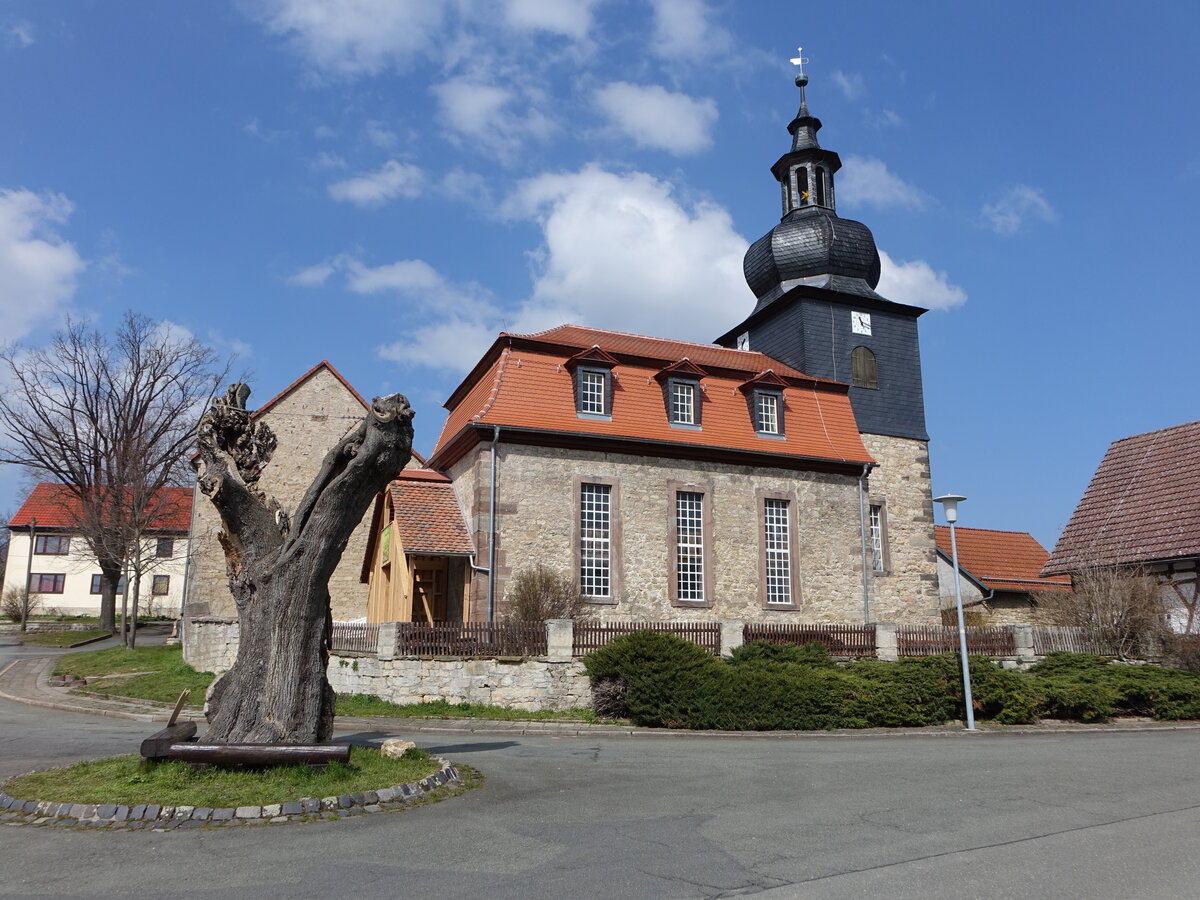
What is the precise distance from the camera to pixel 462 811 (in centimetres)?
782

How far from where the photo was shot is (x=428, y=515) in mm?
21359

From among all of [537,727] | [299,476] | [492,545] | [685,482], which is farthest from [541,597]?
[299,476]

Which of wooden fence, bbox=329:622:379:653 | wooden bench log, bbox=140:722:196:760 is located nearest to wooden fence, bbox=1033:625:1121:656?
wooden fence, bbox=329:622:379:653

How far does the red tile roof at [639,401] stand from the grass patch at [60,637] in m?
20.0

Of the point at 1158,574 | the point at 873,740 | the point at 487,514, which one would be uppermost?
the point at 487,514

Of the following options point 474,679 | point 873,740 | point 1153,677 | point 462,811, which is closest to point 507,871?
point 462,811

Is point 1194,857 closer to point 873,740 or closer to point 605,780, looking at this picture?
point 605,780

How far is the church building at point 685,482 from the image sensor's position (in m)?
21.3

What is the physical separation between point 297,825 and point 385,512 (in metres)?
17.1

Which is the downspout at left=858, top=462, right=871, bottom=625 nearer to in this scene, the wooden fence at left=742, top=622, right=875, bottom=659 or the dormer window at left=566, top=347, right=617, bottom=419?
the wooden fence at left=742, top=622, right=875, bottom=659

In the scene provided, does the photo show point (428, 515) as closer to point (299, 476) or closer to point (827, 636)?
point (827, 636)

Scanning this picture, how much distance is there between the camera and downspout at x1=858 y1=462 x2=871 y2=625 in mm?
24375

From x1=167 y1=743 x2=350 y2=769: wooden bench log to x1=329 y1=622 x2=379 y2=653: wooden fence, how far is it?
8.79 metres

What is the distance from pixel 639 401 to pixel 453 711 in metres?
10.3
